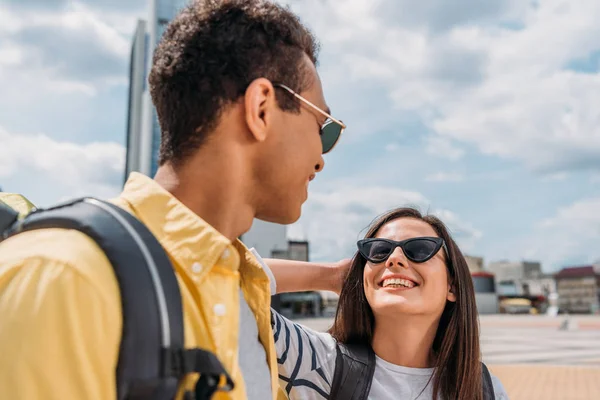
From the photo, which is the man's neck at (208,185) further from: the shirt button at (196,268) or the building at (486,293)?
the building at (486,293)

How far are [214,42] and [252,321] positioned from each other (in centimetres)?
72

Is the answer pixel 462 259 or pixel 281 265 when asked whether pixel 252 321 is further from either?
pixel 462 259

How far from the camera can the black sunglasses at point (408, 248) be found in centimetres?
247

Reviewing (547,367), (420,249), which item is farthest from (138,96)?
(420,249)

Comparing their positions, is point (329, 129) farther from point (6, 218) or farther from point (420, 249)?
point (420, 249)

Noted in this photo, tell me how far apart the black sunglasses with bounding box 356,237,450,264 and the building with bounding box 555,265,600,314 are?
97540 mm

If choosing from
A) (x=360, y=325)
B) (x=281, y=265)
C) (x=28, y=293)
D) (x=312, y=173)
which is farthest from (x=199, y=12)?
(x=360, y=325)

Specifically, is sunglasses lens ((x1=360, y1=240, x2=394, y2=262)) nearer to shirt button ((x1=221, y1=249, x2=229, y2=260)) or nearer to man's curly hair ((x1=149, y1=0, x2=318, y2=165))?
man's curly hair ((x1=149, y1=0, x2=318, y2=165))

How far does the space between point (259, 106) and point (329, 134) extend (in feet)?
1.16

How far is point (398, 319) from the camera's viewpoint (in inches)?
95.7

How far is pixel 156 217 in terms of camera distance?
1.14 metres

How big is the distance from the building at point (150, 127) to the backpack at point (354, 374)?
24760mm

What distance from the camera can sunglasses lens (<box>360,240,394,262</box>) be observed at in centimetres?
251

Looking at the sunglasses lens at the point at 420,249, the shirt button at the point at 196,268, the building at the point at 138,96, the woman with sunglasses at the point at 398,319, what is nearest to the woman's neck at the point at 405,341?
the woman with sunglasses at the point at 398,319
